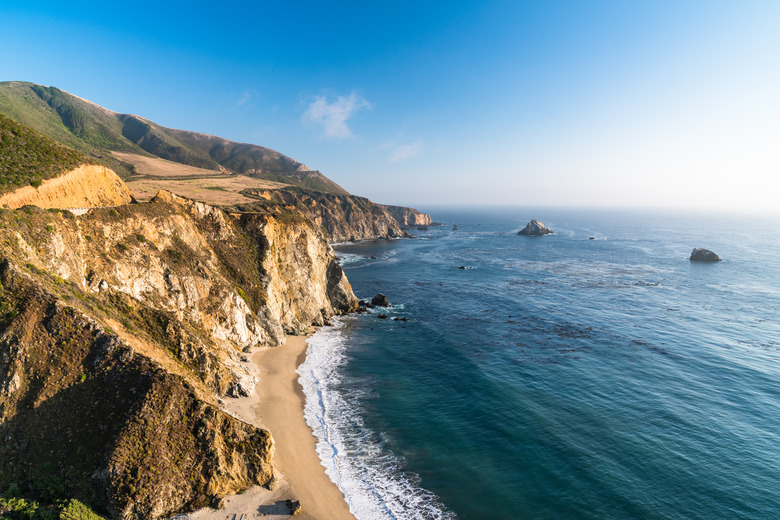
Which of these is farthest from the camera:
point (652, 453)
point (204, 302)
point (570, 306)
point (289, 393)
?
point (570, 306)

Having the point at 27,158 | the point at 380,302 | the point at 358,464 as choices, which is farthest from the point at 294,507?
the point at 380,302

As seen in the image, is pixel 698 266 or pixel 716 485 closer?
pixel 716 485

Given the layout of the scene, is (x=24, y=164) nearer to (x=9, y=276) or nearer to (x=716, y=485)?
(x=9, y=276)

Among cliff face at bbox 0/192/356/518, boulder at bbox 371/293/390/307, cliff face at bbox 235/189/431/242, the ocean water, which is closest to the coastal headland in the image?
cliff face at bbox 0/192/356/518

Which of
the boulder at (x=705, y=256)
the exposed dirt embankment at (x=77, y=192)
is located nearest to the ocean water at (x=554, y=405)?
the exposed dirt embankment at (x=77, y=192)

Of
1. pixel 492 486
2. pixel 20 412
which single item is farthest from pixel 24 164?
pixel 492 486

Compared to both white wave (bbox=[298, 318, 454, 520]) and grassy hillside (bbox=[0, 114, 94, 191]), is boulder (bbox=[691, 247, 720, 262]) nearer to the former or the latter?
white wave (bbox=[298, 318, 454, 520])

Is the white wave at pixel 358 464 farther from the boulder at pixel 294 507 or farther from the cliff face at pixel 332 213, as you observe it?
the cliff face at pixel 332 213

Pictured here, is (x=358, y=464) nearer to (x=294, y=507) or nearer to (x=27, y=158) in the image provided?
(x=294, y=507)
